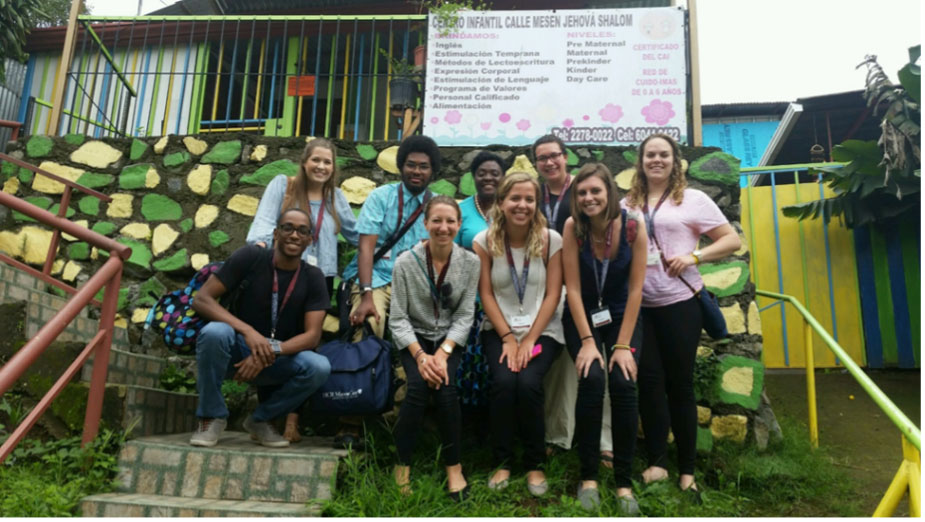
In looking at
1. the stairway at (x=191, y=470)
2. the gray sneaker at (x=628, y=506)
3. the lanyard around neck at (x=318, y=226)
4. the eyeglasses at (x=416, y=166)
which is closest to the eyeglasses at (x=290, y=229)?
the lanyard around neck at (x=318, y=226)

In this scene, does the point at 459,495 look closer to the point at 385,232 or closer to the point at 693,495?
the point at 693,495

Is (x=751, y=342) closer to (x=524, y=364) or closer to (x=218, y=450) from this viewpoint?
(x=524, y=364)

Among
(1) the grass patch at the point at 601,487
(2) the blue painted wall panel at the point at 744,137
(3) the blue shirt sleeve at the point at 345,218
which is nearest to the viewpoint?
(1) the grass patch at the point at 601,487

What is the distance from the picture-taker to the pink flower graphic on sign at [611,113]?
489 cm

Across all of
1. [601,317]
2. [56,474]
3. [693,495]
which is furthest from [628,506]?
[56,474]

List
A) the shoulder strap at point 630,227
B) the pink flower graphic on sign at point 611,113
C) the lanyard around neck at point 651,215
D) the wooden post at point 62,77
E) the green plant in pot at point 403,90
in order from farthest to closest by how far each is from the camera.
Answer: the green plant in pot at point 403,90, the wooden post at point 62,77, the pink flower graphic on sign at point 611,113, the lanyard around neck at point 651,215, the shoulder strap at point 630,227

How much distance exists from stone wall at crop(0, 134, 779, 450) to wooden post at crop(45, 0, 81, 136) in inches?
6.5

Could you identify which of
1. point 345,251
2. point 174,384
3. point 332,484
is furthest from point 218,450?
point 345,251

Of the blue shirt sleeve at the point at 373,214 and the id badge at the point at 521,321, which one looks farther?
the blue shirt sleeve at the point at 373,214

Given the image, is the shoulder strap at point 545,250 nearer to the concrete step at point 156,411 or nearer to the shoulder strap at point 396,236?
the shoulder strap at point 396,236

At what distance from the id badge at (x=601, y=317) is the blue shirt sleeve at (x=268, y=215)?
1.84 m

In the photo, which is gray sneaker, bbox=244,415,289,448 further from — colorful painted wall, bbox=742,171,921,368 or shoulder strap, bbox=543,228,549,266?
colorful painted wall, bbox=742,171,921,368

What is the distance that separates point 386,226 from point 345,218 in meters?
0.35

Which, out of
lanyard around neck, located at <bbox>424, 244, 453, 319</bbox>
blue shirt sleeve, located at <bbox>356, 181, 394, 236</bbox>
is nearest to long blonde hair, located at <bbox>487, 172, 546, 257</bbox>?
lanyard around neck, located at <bbox>424, 244, 453, 319</bbox>
